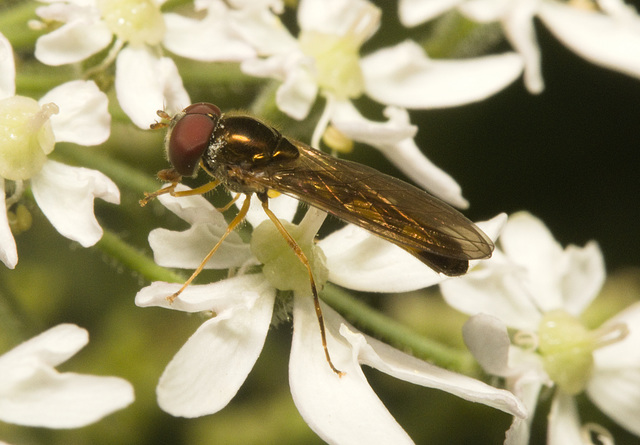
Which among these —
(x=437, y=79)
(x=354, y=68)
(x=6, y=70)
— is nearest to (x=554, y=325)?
(x=437, y=79)

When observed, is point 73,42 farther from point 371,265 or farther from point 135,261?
point 371,265

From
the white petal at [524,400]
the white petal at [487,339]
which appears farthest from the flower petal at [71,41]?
the white petal at [524,400]

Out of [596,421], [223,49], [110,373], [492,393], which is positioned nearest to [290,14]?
[223,49]

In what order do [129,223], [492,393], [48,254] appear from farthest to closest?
1. [48,254]
2. [129,223]
3. [492,393]

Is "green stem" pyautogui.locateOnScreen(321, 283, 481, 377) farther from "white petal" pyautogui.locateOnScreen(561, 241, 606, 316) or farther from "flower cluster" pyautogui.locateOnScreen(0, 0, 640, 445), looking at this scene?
"white petal" pyautogui.locateOnScreen(561, 241, 606, 316)

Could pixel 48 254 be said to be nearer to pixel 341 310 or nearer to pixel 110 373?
pixel 110 373

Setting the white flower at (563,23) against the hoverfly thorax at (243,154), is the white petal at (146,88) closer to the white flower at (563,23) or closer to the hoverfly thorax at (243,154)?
the hoverfly thorax at (243,154)

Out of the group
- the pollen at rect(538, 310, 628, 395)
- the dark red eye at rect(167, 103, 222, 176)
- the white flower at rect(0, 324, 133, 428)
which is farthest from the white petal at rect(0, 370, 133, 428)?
the pollen at rect(538, 310, 628, 395)
